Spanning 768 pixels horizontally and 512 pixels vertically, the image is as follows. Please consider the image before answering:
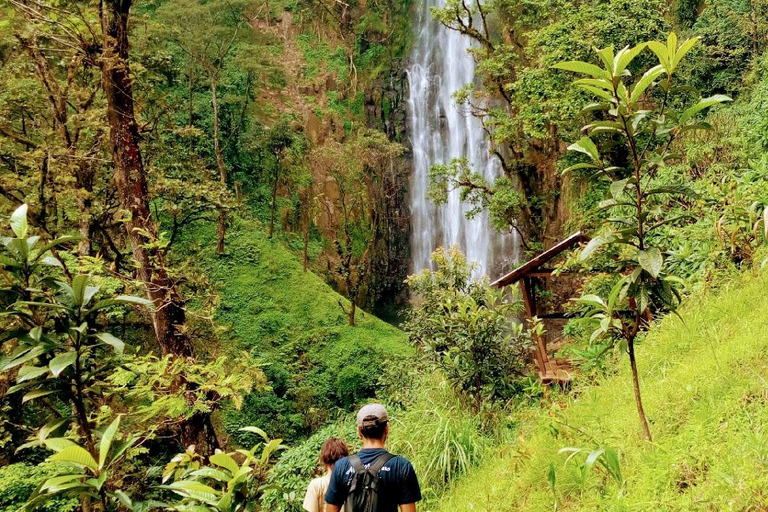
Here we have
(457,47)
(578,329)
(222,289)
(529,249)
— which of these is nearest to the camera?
(578,329)

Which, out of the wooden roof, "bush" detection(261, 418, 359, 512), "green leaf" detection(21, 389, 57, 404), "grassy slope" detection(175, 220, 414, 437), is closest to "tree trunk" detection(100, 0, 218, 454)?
"bush" detection(261, 418, 359, 512)

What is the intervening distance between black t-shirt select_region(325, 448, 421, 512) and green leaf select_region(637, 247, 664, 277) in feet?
4.69

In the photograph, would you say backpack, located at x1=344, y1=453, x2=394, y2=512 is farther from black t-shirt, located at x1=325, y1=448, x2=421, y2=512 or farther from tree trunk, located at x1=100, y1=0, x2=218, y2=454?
tree trunk, located at x1=100, y1=0, x2=218, y2=454

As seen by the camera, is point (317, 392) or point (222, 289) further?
point (222, 289)

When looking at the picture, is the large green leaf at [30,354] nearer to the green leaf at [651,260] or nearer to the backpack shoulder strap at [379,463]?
the backpack shoulder strap at [379,463]

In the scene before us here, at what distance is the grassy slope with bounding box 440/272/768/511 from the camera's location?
7.53 feet

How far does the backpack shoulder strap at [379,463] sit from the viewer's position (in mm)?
2330

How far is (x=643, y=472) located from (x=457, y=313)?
343 cm

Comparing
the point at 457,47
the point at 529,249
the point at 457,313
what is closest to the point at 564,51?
the point at 529,249

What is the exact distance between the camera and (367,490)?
232 centimetres

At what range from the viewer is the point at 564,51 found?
10.3m

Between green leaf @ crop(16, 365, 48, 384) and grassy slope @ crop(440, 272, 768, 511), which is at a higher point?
green leaf @ crop(16, 365, 48, 384)

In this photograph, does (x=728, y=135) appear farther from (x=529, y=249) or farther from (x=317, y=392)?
(x=317, y=392)

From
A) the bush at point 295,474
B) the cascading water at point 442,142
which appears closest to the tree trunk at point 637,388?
the bush at point 295,474
